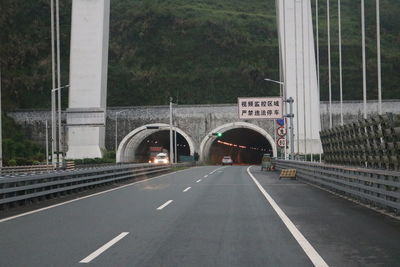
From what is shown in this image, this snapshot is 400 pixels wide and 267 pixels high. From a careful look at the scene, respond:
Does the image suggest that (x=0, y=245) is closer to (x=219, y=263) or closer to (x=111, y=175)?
(x=219, y=263)

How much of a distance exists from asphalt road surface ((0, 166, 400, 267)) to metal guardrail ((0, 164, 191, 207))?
123cm

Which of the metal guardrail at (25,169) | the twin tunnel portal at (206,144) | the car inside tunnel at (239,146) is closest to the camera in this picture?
the metal guardrail at (25,169)

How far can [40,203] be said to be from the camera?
46.9ft

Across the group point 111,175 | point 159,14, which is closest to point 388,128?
point 111,175

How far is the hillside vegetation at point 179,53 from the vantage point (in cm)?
10262

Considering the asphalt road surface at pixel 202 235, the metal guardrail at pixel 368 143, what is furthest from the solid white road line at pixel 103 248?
→ the metal guardrail at pixel 368 143

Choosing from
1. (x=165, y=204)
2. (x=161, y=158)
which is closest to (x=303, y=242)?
(x=165, y=204)

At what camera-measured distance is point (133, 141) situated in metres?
66.9

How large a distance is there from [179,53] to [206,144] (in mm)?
59817

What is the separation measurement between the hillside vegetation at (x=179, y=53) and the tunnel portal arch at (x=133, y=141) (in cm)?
3014

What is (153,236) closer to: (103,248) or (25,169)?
(103,248)

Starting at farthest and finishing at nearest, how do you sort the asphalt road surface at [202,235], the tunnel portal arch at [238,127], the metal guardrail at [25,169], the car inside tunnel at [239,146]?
the car inside tunnel at [239,146] < the tunnel portal arch at [238,127] < the metal guardrail at [25,169] < the asphalt road surface at [202,235]

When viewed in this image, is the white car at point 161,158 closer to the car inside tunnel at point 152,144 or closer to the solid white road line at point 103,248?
the car inside tunnel at point 152,144

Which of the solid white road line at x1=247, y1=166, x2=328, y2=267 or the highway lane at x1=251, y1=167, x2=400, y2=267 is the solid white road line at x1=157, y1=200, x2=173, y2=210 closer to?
the solid white road line at x1=247, y1=166, x2=328, y2=267
